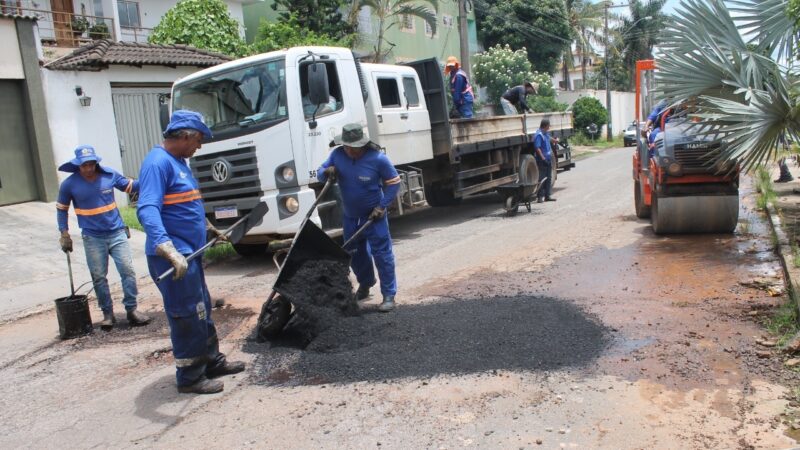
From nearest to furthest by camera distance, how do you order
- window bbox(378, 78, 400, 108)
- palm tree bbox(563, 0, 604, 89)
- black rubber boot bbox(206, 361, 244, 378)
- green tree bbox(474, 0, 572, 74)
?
black rubber boot bbox(206, 361, 244, 378) < window bbox(378, 78, 400, 108) < green tree bbox(474, 0, 572, 74) < palm tree bbox(563, 0, 604, 89)

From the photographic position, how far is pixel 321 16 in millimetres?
20891

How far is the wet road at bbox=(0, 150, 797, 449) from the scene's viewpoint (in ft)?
12.4

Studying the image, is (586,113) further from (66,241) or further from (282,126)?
(66,241)

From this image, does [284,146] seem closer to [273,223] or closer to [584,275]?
[273,223]

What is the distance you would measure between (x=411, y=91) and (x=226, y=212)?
146 inches

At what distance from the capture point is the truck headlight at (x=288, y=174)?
8.27m

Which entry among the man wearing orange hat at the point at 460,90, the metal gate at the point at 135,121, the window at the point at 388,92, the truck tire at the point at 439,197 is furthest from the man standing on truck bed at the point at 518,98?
the metal gate at the point at 135,121

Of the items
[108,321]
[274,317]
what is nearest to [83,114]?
[108,321]

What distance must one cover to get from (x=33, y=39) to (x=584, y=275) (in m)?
10.9

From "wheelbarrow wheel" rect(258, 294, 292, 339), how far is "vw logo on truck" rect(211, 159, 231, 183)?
3.40 m

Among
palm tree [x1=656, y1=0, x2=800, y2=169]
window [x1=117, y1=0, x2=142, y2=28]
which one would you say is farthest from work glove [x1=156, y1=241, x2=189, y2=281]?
window [x1=117, y1=0, x2=142, y2=28]

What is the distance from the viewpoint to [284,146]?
827 centimetres

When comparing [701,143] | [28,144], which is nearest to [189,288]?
[701,143]

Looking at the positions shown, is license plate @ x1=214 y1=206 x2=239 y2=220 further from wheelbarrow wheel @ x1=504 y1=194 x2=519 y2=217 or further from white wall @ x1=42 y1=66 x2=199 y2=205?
white wall @ x1=42 y1=66 x2=199 y2=205
